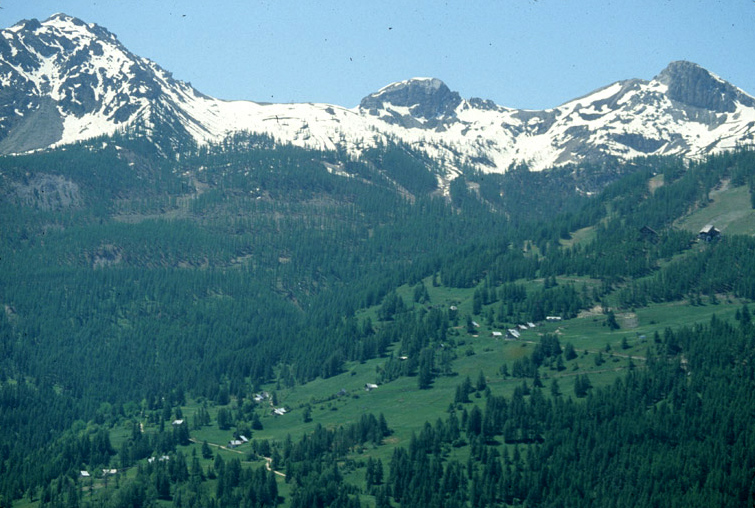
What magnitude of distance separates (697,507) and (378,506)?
5953cm

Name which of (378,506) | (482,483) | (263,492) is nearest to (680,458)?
(482,483)

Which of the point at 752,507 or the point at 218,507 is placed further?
the point at 218,507

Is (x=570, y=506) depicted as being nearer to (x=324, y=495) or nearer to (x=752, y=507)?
(x=752, y=507)

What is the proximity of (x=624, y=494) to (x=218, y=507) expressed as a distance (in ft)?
258

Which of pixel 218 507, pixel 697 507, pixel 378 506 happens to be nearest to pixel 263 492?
pixel 218 507

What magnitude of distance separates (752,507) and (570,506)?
3283cm

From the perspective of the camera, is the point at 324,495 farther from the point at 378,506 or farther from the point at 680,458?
the point at 680,458

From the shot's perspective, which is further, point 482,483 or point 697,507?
point 482,483

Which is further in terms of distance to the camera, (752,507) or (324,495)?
(324,495)

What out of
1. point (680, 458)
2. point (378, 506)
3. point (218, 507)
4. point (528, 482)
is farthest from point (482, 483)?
point (218, 507)

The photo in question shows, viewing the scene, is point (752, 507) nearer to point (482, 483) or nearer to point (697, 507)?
point (697, 507)

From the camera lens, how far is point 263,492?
654 ft

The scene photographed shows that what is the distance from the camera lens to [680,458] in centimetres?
19962

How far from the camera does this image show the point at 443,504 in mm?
194000
